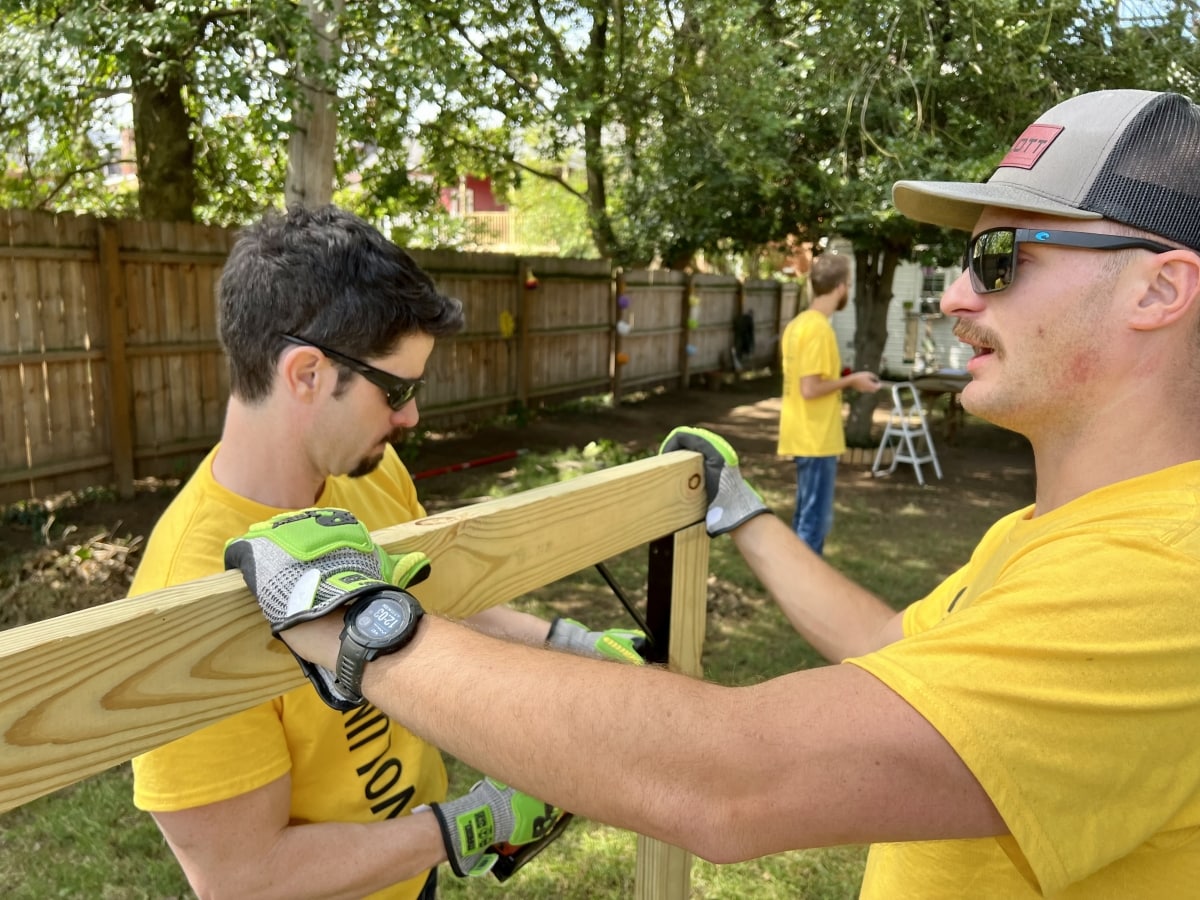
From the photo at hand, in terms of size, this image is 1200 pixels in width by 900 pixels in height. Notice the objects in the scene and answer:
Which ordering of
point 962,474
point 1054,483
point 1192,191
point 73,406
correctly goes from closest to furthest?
point 1192,191, point 1054,483, point 73,406, point 962,474

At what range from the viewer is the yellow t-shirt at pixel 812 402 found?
19.2ft

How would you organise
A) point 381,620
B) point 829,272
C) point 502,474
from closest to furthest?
point 381,620, point 829,272, point 502,474

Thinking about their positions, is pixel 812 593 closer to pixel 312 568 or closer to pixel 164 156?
pixel 312 568

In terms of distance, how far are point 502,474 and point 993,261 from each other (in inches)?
309

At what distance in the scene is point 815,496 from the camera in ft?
19.4

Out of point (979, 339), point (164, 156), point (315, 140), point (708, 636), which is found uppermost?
point (164, 156)

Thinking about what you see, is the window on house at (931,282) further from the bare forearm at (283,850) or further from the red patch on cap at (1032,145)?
the bare forearm at (283,850)

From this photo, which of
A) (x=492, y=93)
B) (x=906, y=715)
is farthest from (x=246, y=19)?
(x=906, y=715)

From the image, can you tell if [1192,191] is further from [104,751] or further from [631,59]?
[631,59]

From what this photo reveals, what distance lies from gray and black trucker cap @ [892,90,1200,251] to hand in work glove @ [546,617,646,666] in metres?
1.02

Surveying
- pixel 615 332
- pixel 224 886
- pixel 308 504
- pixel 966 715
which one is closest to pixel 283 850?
pixel 224 886

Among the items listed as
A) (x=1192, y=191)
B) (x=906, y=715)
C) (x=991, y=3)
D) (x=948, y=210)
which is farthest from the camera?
(x=991, y=3)

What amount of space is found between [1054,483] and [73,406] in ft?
24.5

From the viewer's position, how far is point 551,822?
65.6 inches
